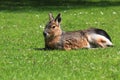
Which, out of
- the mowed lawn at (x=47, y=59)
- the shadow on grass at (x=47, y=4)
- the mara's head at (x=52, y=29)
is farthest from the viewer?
the shadow on grass at (x=47, y=4)

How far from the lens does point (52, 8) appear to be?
33.4 metres

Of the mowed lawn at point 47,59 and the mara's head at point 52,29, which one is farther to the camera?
the mara's head at point 52,29

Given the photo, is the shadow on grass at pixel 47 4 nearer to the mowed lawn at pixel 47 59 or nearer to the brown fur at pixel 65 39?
the mowed lawn at pixel 47 59

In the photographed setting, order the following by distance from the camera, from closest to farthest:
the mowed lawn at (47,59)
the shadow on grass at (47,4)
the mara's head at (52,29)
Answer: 1. the mowed lawn at (47,59)
2. the mara's head at (52,29)
3. the shadow on grass at (47,4)

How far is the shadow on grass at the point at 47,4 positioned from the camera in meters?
34.1

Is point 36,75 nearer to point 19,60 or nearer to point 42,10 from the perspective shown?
point 19,60

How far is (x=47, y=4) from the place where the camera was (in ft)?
120

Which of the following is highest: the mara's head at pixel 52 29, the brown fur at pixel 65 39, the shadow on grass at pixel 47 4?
the mara's head at pixel 52 29

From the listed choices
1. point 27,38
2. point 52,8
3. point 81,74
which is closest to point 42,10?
point 52,8

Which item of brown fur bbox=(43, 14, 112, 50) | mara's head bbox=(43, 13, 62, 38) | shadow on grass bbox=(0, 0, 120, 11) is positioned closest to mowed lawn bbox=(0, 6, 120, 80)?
brown fur bbox=(43, 14, 112, 50)

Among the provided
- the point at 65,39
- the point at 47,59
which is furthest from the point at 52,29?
the point at 47,59

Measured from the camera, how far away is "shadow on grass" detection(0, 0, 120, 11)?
34.1 m

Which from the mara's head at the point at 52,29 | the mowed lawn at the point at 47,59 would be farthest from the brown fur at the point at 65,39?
the mowed lawn at the point at 47,59

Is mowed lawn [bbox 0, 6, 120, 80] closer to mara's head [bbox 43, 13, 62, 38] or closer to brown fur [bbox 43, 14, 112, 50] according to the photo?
brown fur [bbox 43, 14, 112, 50]
